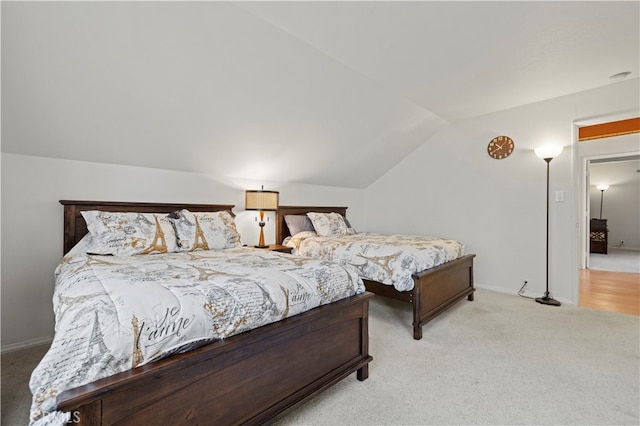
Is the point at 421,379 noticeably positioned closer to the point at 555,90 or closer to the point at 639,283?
the point at 555,90

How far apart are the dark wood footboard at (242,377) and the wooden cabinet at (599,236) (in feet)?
26.8

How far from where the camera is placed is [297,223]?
4109mm

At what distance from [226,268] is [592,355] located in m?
2.70

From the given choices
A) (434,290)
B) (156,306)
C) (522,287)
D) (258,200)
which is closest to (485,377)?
(434,290)

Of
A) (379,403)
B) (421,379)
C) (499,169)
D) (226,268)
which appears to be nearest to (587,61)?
(499,169)

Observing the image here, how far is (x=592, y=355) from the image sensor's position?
2211mm

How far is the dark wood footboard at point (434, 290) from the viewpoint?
8.31 ft

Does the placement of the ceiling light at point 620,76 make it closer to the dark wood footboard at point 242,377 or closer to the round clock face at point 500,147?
the round clock face at point 500,147

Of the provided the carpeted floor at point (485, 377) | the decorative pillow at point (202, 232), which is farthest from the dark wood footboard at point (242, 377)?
the decorative pillow at point (202, 232)

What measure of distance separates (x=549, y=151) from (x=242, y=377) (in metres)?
3.87

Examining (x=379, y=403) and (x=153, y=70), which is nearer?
(x=379, y=403)

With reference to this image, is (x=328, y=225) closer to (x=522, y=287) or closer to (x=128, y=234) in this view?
(x=128, y=234)

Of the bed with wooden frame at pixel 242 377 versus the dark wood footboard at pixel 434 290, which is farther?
the dark wood footboard at pixel 434 290

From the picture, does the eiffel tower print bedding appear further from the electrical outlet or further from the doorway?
the doorway
